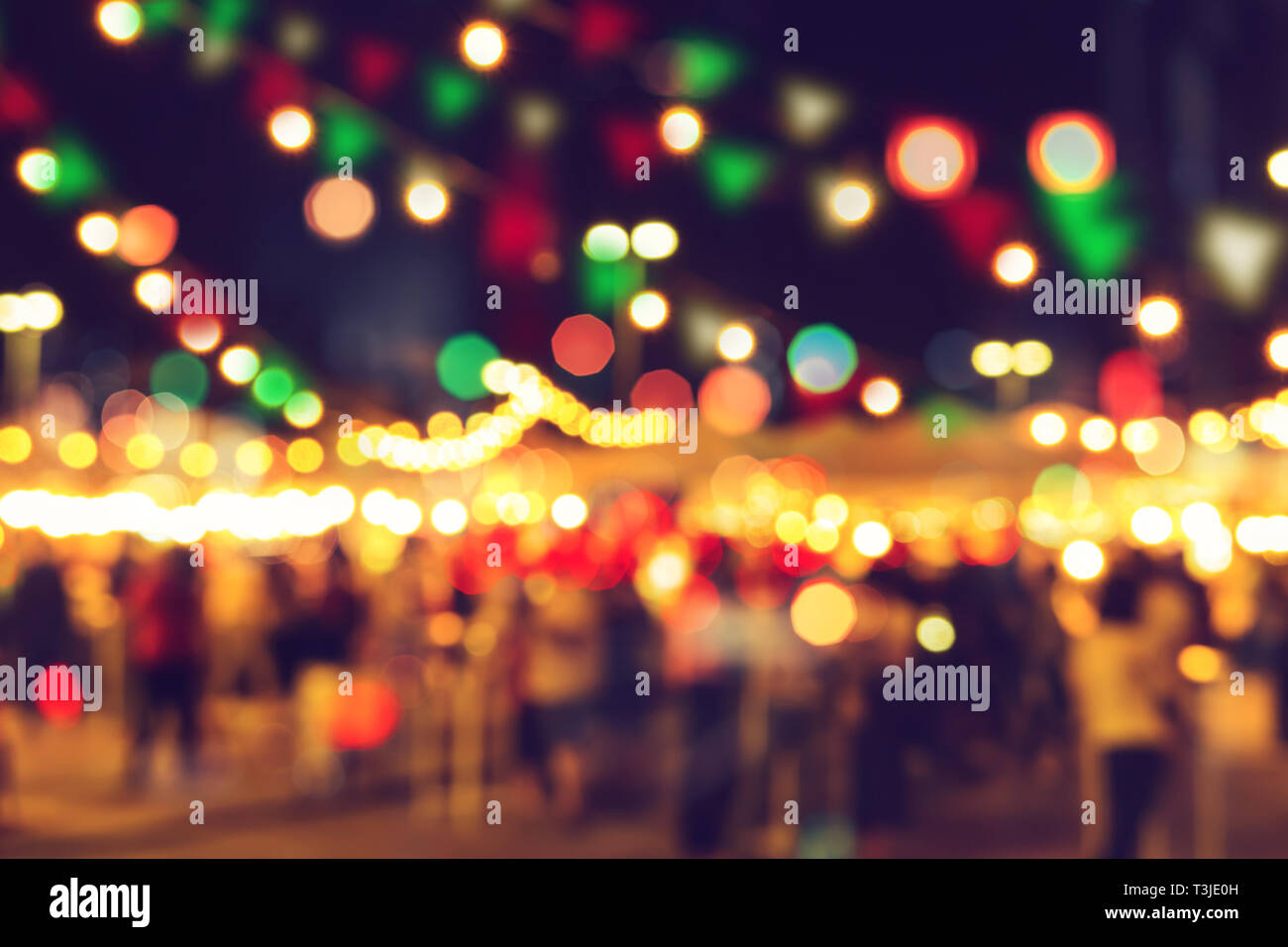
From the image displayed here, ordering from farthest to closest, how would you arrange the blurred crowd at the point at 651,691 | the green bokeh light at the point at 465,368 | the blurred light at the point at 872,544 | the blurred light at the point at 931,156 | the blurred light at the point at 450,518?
the blurred light at the point at 450,518, the blurred light at the point at 872,544, the green bokeh light at the point at 465,368, the blurred light at the point at 931,156, the blurred crowd at the point at 651,691

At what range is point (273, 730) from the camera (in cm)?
1001

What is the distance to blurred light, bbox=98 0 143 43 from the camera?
729cm

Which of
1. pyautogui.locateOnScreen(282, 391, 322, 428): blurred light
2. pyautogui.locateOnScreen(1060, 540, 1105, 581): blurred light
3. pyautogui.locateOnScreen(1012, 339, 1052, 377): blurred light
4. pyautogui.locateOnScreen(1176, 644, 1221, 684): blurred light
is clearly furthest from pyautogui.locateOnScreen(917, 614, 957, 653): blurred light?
pyautogui.locateOnScreen(282, 391, 322, 428): blurred light

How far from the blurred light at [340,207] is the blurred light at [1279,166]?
5.23 m

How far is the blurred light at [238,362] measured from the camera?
1816 cm

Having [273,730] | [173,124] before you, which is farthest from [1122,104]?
[273,730]

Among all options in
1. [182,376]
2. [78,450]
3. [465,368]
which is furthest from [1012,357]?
[78,450]

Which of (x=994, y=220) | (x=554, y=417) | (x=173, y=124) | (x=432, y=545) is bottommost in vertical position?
(x=432, y=545)

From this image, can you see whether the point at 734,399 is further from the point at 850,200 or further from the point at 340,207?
the point at 340,207

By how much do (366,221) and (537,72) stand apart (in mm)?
1687

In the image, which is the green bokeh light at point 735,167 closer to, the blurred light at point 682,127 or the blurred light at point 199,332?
the blurred light at point 682,127

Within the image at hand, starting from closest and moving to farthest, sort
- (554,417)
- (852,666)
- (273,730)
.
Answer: (852,666) → (273,730) → (554,417)

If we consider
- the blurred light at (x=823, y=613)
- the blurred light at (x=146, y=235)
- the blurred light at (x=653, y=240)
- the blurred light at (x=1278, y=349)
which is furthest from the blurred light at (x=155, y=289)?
the blurred light at (x=1278, y=349)

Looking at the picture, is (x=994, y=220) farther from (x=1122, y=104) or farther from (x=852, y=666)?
(x=852, y=666)
